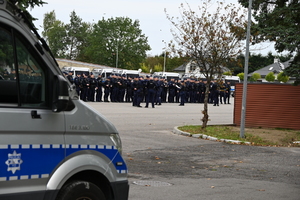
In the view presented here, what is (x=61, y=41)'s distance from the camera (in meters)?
131

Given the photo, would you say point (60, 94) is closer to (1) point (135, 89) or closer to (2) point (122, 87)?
(1) point (135, 89)

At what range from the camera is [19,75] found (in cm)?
482

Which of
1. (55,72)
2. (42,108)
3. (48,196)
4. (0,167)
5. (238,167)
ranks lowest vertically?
(238,167)

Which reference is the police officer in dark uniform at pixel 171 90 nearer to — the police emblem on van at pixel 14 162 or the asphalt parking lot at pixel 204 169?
the asphalt parking lot at pixel 204 169

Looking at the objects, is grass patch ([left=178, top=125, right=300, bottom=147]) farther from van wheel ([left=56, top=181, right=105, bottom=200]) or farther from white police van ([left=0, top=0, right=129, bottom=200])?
white police van ([left=0, top=0, right=129, bottom=200])

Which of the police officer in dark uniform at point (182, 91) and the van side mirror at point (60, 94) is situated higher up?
the van side mirror at point (60, 94)

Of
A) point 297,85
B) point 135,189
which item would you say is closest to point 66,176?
point 135,189

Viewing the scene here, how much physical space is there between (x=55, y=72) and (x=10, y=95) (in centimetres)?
50

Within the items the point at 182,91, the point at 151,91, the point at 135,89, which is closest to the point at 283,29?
the point at 151,91

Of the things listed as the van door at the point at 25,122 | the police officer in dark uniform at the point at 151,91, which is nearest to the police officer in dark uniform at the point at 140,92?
the police officer in dark uniform at the point at 151,91

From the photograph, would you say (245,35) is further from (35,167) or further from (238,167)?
(35,167)

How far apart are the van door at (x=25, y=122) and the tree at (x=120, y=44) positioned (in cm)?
9903

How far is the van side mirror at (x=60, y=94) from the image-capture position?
4840 mm

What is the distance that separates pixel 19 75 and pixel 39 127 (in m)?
0.49
